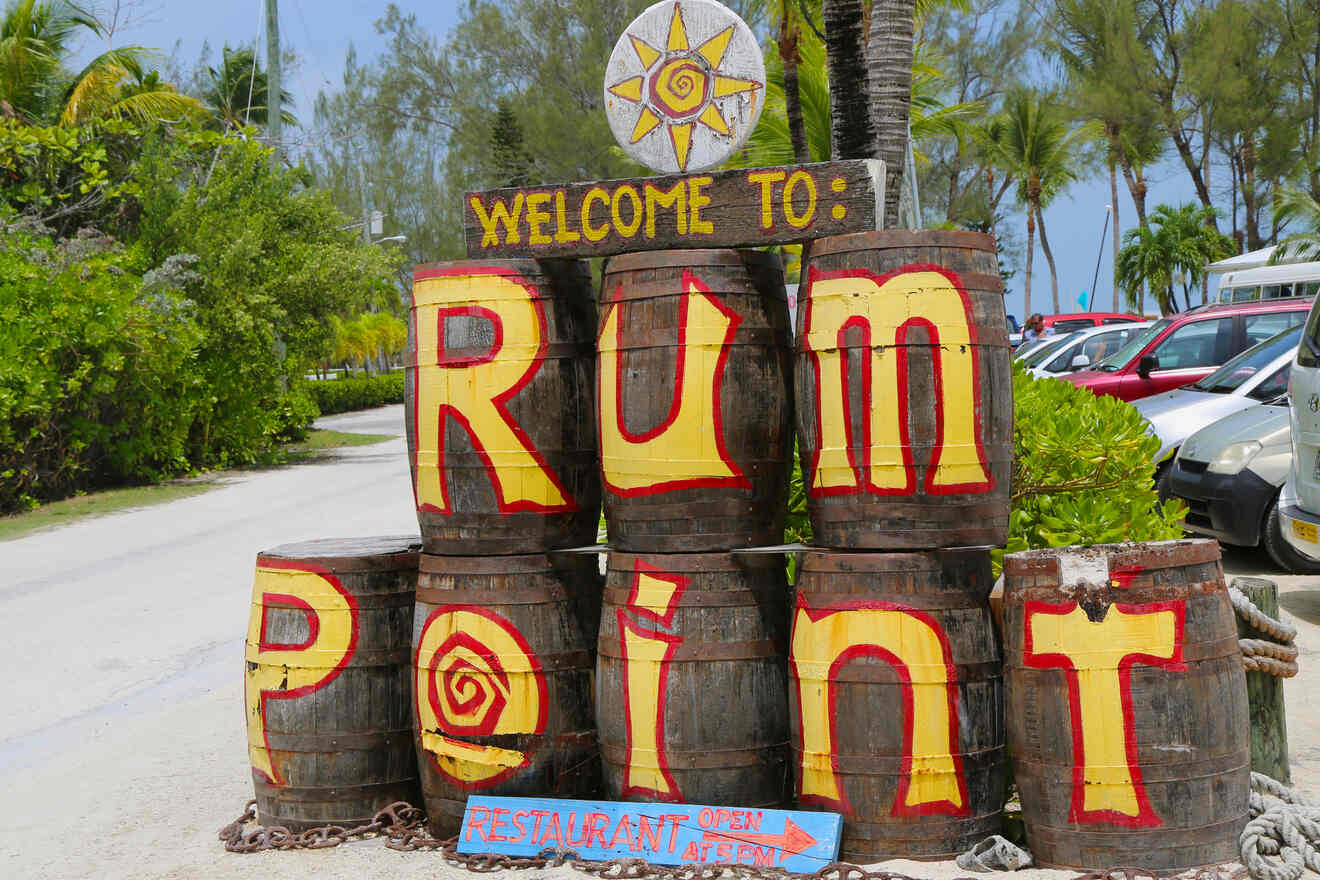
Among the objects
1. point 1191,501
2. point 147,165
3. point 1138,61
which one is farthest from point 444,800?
point 1138,61

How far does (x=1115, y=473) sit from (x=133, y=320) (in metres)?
14.8

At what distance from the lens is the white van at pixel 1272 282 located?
25.4 meters

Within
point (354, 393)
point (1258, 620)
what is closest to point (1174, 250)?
point (354, 393)

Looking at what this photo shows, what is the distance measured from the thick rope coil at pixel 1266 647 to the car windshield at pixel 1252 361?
25.0 ft

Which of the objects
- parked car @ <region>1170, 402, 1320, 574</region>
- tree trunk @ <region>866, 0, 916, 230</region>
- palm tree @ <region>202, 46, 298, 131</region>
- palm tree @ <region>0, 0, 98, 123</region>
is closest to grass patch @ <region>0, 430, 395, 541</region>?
palm tree @ <region>0, 0, 98, 123</region>

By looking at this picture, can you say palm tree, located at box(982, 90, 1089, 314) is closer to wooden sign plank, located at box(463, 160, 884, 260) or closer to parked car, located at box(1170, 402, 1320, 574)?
parked car, located at box(1170, 402, 1320, 574)

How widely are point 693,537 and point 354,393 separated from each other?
122 ft

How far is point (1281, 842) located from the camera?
3889mm

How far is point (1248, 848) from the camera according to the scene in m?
3.83

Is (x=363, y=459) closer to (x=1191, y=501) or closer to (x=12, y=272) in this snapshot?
(x=12, y=272)

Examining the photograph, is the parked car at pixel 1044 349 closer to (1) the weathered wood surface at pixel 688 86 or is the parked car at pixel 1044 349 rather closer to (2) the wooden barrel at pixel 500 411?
(1) the weathered wood surface at pixel 688 86

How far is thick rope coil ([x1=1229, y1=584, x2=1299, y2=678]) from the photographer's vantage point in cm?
448

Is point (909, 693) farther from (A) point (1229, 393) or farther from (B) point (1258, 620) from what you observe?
(A) point (1229, 393)

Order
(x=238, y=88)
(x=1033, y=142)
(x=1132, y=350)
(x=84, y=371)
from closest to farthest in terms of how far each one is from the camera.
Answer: (x=1132, y=350), (x=84, y=371), (x=238, y=88), (x=1033, y=142)
